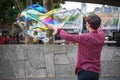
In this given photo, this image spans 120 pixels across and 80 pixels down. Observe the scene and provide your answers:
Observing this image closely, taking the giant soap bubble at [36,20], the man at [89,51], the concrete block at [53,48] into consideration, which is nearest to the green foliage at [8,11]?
the concrete block at [53,48]

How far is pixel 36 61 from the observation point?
358 inches

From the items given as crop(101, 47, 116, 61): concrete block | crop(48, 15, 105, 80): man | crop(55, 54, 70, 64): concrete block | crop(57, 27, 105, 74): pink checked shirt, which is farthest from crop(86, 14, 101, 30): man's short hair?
crop(101, 47, 116, 61): concrete block

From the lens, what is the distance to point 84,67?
4.46 metres

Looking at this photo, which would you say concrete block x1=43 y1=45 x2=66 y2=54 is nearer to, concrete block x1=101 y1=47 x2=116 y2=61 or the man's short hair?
concrete block x1=101 y1=47 x2=116 y2=61

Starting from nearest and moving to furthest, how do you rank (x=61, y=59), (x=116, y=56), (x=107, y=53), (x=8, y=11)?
(x=61, y=59) < (x=107, y=53) < (x=116, y=56) < (x=8, y=11)

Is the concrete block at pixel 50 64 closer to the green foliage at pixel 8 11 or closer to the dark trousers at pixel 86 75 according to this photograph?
the dark trousers at pixel 86 75

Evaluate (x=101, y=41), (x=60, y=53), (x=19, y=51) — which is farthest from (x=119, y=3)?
(x=101, y=41)

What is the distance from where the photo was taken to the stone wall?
29.5ft

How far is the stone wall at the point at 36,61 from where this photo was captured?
29.5 ft

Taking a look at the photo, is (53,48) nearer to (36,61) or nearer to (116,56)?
(36,61)

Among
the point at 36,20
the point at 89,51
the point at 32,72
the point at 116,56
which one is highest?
the point at 36,20

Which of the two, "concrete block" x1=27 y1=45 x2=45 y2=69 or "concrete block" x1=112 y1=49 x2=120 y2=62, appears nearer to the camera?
"concrete block" x1=27 y1=45 x2=45 y2=69

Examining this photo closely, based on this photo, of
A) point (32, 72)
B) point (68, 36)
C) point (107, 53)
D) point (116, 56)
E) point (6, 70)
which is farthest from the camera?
point (116, 56)

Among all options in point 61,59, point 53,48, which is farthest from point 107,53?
point 53,48
